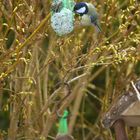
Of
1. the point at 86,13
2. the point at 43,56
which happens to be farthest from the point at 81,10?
the point at 43,56

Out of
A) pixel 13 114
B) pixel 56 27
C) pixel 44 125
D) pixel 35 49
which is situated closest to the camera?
pixel 56 27

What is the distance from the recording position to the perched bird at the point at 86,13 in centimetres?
217

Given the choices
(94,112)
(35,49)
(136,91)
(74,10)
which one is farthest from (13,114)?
(94,112)

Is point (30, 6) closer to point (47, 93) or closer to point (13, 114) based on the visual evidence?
point (13, 114)

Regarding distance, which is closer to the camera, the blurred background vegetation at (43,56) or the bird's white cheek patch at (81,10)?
the bird's white cheek patch at (81,10)

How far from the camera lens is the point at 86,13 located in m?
2.22

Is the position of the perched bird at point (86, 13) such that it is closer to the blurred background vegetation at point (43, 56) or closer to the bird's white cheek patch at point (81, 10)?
the bird's white cheek patch at point (81, 10)

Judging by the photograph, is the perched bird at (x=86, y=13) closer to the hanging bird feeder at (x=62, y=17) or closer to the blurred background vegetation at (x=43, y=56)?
the hanging bird feeder at (x=62, y=17)

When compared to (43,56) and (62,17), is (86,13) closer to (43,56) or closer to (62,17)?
(62,17)

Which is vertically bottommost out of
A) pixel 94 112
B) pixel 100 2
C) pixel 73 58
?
pixel 94 112

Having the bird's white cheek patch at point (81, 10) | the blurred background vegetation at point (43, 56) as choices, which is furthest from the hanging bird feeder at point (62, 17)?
the blurred background vegetation at point (43, 56)

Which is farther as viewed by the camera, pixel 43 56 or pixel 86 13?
pixel 43 56

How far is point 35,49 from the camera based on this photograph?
3439 millimetres

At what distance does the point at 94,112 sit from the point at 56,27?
12.2 ft
